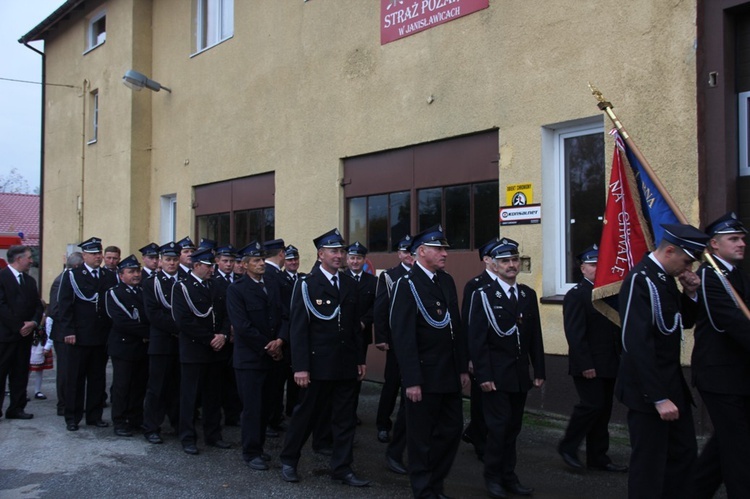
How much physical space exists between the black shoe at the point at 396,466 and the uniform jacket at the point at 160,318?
107 inches

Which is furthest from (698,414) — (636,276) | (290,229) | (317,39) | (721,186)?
(317,39)

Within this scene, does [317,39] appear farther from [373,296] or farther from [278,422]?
[278,422]

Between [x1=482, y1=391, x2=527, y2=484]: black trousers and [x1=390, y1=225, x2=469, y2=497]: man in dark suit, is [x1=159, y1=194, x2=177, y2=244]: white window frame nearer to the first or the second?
[x1=390, y1=225, x2=469, y2=497]: man in dark suit

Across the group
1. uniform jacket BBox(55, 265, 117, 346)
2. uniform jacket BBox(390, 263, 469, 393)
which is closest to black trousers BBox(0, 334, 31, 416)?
uniform jacket BBox(55, 265, 117, 346)

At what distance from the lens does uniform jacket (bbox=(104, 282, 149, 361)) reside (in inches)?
317

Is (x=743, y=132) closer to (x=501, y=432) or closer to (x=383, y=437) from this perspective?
(x=501, y=432)

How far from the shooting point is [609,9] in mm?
7832

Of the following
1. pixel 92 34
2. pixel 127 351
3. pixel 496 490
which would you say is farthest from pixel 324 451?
pixel 92 34

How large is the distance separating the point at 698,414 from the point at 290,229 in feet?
24.7

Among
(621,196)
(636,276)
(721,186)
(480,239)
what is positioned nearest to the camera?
(636,276)

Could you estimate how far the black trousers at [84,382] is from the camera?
27.2 feet

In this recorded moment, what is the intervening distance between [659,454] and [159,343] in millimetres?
5208

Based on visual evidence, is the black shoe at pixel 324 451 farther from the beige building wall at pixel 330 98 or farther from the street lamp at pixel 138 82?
the street lamp at pixel 138 82

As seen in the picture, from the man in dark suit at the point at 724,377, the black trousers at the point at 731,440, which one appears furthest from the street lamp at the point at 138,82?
the black trousers at the point at 731,440
